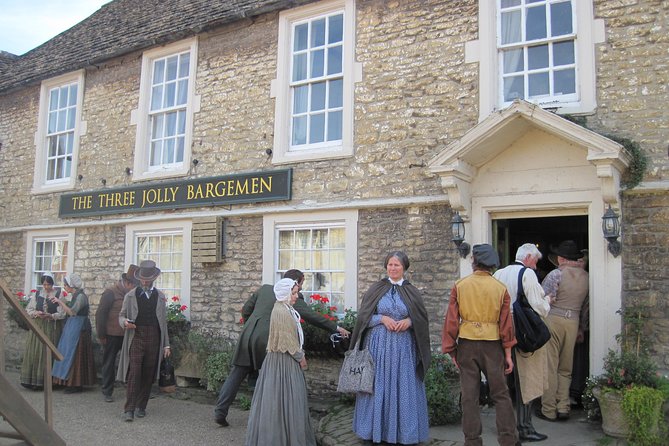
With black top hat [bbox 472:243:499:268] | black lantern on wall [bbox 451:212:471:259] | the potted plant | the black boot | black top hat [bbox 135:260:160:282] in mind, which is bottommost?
the black boot

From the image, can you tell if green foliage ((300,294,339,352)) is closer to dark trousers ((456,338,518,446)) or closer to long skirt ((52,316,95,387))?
dark trousers ((456,338,518,446))

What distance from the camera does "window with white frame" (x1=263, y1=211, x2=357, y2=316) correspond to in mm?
8164

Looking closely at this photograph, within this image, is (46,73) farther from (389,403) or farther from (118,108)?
(389,403)

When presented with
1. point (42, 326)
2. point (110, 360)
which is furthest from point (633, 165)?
point (42, 326)

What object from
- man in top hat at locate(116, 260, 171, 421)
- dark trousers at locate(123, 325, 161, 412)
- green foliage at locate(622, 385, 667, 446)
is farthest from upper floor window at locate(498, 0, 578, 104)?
dark trousers at locate(123, 325, 161, 412)

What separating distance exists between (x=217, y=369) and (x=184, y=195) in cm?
294

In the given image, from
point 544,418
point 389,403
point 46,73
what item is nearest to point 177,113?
point 46,73

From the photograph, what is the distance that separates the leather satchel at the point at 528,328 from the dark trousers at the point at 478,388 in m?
0.42

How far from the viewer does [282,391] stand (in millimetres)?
5652

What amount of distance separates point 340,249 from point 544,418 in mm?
3374

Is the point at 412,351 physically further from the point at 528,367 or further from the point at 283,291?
the point at 283,291

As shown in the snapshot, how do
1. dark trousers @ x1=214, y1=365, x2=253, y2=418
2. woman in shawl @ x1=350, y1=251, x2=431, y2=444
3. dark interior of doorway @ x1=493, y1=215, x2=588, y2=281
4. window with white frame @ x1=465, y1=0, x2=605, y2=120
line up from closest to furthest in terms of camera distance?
woman in shawl @ x1=350, y1=251, x2=431, y2=444 < dark trousers @ x1=214, y1=365, x2=253, y2=418 < window with white frame @ x1=465, y1=0, x2=605, y2=120 < dark interior of doorway @ x1=493, y1=215, x2=588, y2=281

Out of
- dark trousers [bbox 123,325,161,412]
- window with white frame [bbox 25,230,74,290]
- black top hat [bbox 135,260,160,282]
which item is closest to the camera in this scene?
dark trousers [bbox 123,325,161,412]

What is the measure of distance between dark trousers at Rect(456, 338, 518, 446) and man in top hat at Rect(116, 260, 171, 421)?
401 cm
